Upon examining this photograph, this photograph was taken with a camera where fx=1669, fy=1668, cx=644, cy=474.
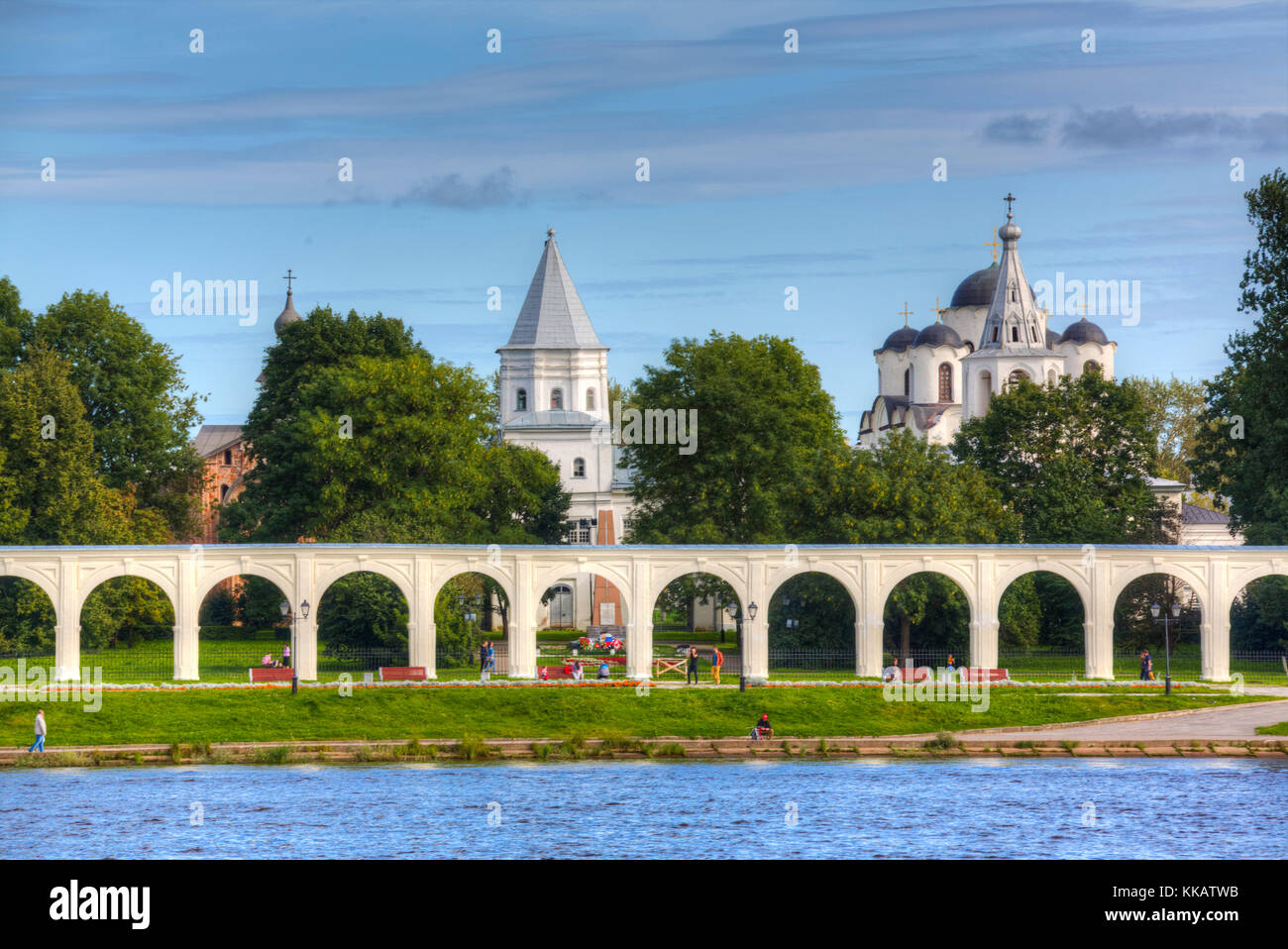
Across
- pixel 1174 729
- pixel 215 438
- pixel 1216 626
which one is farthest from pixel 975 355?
pixel 215 438

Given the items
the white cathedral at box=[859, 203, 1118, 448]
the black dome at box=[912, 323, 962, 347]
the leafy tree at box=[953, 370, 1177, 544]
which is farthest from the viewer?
the black dome at box=[912, 323, 962, 347]

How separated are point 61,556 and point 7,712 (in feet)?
18.6

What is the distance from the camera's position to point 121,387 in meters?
60.5

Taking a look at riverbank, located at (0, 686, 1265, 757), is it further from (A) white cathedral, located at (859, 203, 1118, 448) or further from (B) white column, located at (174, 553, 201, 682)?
(A) white cathedral, located at (859, 203, 1118, 448)

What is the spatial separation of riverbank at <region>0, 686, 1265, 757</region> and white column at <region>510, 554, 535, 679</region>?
3118 millimetres

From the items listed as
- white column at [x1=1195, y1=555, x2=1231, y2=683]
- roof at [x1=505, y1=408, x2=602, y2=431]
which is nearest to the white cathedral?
roof at [x1=505, y1=408, x2=602, y2=431]

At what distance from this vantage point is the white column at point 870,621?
44531 millimetres

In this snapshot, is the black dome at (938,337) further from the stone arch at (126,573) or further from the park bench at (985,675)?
the stone arch at (126,573)

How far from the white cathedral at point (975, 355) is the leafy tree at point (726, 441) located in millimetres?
16228

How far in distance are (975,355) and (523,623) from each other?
42408mm

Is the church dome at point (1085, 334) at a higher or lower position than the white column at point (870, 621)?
higher

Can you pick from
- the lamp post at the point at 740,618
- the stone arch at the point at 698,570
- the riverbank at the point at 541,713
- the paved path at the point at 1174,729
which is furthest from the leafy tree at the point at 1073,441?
the paved path at the point at 1174,729

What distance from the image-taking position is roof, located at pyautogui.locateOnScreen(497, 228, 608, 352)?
85.1 m
